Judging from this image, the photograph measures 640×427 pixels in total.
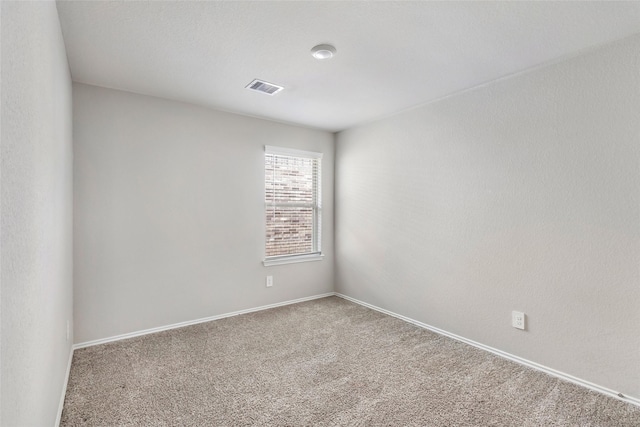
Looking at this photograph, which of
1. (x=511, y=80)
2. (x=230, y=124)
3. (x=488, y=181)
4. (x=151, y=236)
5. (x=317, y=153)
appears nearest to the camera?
(x=511, y=80)

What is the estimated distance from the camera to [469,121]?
2928mm

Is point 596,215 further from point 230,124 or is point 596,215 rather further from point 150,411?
point 230,124

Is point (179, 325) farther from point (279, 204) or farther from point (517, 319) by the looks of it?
point (517, 319)

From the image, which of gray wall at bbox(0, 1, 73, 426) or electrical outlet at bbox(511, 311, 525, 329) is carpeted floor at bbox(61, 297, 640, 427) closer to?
electrical outlet at bbox(511, 311, 525, 329)

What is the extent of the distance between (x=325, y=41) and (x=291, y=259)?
265 cm

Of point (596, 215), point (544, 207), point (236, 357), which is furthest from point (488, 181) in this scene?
point (236, 357)

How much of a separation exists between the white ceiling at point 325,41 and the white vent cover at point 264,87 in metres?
0.07

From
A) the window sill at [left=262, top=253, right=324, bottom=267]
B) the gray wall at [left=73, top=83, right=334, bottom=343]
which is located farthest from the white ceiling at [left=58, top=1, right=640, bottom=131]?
the window sill at [left=262, top=253, right=324, bottom=267]

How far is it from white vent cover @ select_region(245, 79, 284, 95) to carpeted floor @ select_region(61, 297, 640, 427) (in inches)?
90.3

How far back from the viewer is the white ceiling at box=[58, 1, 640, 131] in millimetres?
1818

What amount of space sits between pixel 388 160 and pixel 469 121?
39.2 inches

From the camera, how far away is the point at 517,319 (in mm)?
2586

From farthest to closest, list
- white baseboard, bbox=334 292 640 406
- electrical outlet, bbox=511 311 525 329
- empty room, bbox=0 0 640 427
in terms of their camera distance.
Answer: electrical outlet, bbox=511 311 525 329 < white baseboard, bbox=334 292 640 406 < empty room, bbox=0 0 640 427

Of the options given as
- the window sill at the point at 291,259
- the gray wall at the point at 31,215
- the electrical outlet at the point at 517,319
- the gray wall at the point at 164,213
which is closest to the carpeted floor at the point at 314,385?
the electrical outlet at the point at 517,319
